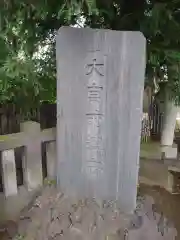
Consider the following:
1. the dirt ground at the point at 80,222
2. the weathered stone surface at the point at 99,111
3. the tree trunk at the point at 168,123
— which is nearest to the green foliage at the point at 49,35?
the weathered stone surface at the point at 99,111

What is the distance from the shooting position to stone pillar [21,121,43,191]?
2.63 m

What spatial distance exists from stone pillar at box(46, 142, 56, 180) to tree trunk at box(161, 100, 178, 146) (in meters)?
1.91

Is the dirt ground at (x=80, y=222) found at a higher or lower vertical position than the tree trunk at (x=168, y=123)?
lower

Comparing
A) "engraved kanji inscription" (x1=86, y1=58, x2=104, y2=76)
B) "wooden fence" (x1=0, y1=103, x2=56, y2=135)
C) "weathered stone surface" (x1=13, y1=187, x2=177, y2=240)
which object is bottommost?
"weathered stone surface" (x1=13, y1=187, x2=177, y2=240)

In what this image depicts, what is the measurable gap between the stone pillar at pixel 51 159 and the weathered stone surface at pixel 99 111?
1.10 feet

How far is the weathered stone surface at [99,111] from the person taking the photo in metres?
2.24

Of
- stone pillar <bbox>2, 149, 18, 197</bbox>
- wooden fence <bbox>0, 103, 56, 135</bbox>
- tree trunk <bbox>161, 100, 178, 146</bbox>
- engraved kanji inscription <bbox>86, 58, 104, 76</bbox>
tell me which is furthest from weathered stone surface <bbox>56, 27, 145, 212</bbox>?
tree trunk <bbox>161, 100, 178, 146</bbox>

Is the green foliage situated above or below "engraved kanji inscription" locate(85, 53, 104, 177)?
above

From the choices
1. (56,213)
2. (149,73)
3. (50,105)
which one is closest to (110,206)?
(56,213)

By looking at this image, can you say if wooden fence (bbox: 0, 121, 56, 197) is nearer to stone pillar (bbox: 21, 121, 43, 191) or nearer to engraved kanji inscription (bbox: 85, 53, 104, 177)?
stone pillar (bbox: 21, 121, 43, 191)

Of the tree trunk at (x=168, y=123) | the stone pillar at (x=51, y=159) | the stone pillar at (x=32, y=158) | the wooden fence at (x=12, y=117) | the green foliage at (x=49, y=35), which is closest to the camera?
the green foliage at (x=49, y=35)

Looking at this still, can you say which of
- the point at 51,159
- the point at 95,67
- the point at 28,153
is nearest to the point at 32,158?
the point at 28,153

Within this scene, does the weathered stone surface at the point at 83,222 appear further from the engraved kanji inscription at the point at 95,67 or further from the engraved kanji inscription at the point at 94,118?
the engraved kanji inscription at the point at 95,67

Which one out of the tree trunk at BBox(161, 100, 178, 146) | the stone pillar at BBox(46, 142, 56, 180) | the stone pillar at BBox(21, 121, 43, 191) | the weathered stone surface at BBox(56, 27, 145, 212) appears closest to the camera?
the weathered stone surface at BBox(56, 27, 145, 212)
